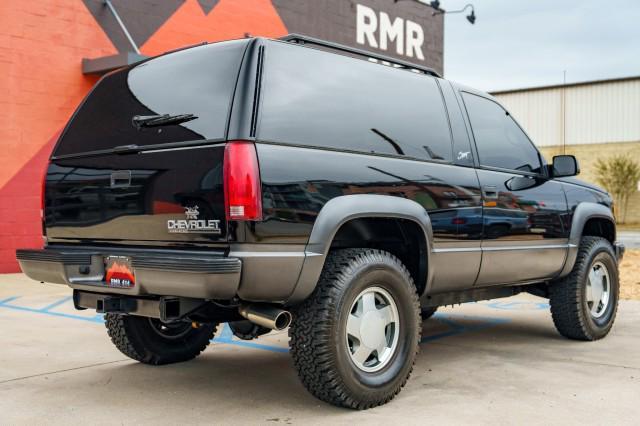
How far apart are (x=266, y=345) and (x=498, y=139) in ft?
8.22

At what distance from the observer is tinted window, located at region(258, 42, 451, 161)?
13.3 ft

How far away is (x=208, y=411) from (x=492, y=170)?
2668 mm

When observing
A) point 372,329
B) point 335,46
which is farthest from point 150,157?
point 372,329

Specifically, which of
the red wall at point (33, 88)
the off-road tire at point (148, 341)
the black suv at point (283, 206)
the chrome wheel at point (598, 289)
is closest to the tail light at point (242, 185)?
the black suv at point (283, 206)

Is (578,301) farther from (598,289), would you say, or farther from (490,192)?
(490,192)

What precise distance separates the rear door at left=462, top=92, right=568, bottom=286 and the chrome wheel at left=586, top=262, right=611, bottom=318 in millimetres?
707

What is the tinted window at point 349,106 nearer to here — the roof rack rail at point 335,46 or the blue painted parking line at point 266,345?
the roof rack rail at point 335,46

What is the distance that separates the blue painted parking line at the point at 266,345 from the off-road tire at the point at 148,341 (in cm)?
70

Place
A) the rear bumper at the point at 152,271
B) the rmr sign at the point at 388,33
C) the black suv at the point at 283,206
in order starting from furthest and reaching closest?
the rmr sign at the point at 388,33 → the black suv at the point at 283,206 → the rear bumper at the point at 152,271

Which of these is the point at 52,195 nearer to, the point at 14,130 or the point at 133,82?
the point at 133,82

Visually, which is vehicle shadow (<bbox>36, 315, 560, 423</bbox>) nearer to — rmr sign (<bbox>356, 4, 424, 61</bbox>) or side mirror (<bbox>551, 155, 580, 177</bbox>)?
side mirror (<bbox>551, 155, 580, 177</bbox>)

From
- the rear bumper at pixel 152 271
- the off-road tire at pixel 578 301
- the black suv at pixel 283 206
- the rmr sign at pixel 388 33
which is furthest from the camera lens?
the rmr sign at pixel 388 33

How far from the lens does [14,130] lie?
1137 centimetres

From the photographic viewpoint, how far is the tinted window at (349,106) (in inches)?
159
